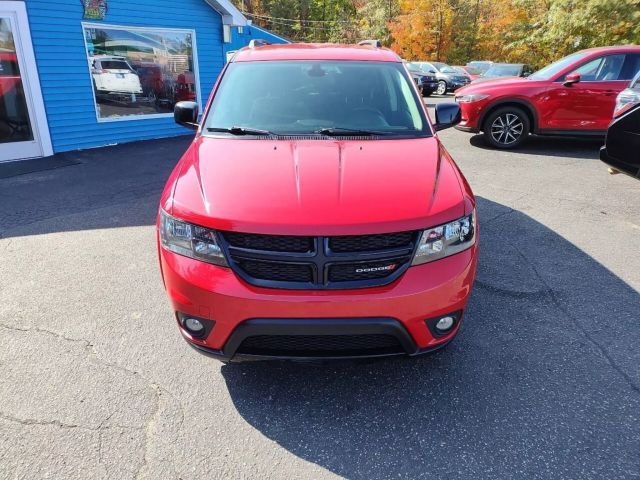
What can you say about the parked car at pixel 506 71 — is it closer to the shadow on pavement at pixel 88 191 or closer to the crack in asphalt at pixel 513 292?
the shadow on pavement at pixel 88 191

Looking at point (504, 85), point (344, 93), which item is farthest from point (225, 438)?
point (504, 85)

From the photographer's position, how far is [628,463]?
2.12m

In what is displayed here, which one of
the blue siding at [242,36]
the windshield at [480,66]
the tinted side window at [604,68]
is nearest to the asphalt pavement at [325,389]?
the tinted side window at [604,68]

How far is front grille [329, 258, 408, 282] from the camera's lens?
2199mm

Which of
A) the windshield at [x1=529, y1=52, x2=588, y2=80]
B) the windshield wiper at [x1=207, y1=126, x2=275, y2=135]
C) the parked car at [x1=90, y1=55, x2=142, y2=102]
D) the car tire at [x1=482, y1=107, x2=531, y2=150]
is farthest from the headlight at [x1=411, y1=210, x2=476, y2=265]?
the parked car at [x1=90, y1=55, x2=142, y2=102]

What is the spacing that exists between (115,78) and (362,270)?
9.65m

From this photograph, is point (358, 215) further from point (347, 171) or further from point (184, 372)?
point (184, 372)

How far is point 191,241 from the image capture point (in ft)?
7.59

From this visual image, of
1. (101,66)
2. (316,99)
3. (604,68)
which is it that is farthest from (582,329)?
(101,66)

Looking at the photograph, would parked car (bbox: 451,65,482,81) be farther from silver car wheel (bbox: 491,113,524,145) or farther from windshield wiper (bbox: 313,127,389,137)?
windshield wiper (bbox: 313,127,389,137)

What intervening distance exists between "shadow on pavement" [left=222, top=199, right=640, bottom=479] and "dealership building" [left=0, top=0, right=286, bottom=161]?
27.2ft

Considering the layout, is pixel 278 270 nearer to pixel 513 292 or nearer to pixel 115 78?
pixel 513 292

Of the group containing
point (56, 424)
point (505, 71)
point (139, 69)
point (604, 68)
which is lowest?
point (56, 424)

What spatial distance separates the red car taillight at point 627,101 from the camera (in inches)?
195
